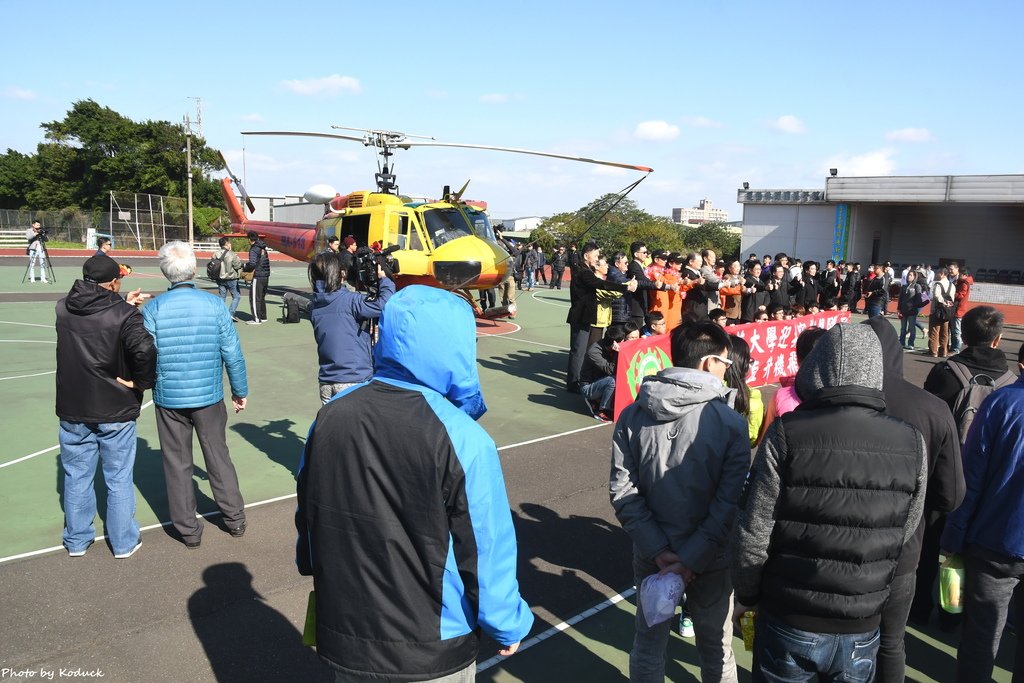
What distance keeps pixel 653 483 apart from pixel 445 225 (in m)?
11.3

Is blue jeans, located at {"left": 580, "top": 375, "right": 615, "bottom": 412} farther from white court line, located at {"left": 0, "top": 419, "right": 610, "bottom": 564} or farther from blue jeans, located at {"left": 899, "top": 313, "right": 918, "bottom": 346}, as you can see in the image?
blue jeans, located at {"left": 899, "top": 313, "right": 918, "bottom": 346}

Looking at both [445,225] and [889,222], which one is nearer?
[445,225]

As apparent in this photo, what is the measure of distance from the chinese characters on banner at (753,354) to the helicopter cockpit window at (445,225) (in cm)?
606

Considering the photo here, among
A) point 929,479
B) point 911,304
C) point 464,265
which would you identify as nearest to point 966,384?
point 929,479

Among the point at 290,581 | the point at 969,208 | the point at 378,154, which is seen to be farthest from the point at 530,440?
the point at 969,208

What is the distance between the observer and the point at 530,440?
7.55 meters

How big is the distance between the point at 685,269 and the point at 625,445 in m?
8.09

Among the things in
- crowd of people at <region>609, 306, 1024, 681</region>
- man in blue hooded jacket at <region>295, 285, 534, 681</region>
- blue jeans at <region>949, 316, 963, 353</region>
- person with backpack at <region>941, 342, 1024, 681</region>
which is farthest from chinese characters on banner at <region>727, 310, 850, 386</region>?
man in blue hooded jacket at <region>295, 285, 534, 681</region>

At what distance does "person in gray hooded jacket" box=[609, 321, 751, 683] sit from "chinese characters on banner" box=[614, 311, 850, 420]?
491cm

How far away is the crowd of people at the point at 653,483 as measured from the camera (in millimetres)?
2049

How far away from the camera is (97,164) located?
4972 centimetres

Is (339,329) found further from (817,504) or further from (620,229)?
(620,229)

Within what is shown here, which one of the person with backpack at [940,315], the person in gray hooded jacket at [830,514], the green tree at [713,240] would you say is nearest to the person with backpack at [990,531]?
the person in gray hooded jacket at [830,514]

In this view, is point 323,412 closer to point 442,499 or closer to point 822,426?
point 442,499
